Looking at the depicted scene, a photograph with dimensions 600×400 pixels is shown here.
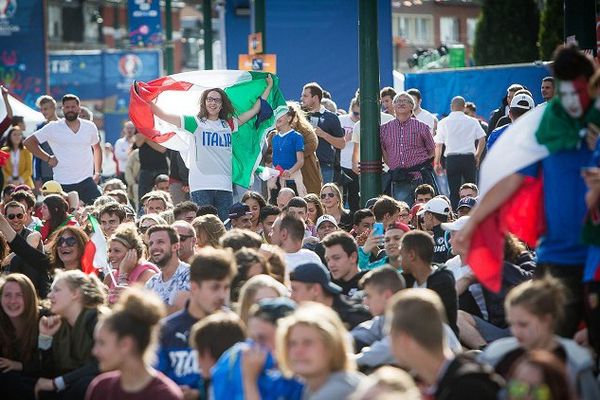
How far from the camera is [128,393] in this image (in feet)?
23.3

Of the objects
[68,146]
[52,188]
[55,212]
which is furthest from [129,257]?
[68,146]

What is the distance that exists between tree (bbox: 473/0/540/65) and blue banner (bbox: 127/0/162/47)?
1417 centimetres

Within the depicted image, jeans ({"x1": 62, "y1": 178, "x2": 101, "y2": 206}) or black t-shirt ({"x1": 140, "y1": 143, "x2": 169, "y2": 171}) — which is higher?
black t-shirt ({"x1": 140, "y1": 143, "x2": 169, "y2": 171})

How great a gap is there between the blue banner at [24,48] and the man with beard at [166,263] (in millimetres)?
27306

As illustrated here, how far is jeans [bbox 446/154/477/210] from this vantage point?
18906mm

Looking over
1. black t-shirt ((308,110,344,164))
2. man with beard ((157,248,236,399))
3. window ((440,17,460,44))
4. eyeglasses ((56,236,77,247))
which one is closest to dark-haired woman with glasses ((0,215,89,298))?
eyeglasses ((56,236,77,247))

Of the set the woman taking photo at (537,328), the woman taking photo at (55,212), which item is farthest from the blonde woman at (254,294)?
the woman taking photo at (55,212)

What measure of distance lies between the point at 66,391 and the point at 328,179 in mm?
8990

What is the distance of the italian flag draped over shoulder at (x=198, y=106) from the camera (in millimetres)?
15156

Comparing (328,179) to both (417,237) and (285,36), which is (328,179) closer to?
(417,237)

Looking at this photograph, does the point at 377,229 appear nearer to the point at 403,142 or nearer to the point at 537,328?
the point at 403,142

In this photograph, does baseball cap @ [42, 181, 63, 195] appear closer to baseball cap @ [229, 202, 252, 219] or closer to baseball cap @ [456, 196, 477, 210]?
baseball cap @ [229, 202, 252, 219]

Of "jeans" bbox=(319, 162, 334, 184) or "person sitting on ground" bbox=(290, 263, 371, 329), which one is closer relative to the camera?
"person sitting on ground" bbox=(290, 263, 371, 329)

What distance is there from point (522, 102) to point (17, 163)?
30.2 feet
